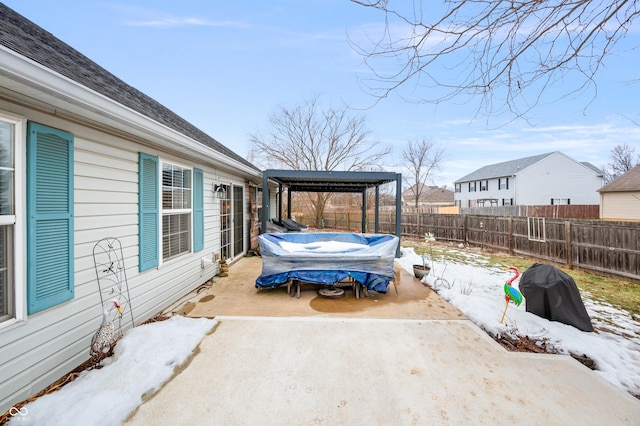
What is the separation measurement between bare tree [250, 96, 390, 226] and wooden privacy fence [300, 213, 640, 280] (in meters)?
8.40

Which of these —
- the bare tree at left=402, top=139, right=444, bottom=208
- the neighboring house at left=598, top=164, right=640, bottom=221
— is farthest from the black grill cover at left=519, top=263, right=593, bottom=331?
the bare tree at left=402, top=139, right=444, bottom=208

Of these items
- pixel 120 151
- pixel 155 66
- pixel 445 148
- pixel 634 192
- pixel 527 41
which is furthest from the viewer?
pixel 445 148

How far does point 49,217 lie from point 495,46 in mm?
4114

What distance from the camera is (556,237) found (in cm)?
700

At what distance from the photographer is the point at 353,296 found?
4.22 metres

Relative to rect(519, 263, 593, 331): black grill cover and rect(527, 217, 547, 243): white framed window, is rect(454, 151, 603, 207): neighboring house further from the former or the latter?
rect(519, 263, 593, 331): black grill cover

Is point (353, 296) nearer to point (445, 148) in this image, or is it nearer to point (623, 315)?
point (623, 315)

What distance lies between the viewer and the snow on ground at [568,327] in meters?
2.48

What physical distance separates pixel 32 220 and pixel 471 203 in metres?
33.5

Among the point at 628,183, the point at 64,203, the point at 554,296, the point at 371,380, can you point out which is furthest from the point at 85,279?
the point at 628,183

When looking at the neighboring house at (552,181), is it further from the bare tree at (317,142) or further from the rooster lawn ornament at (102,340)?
the rooster lawn ornament at (102,340)

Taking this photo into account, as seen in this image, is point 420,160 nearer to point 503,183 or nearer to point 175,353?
point 503,183

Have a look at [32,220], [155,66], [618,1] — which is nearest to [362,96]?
[618,1]

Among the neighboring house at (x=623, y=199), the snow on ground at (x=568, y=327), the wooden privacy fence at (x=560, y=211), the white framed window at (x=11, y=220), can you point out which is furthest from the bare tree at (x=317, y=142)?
the white framed window at (x=11, y=220)
